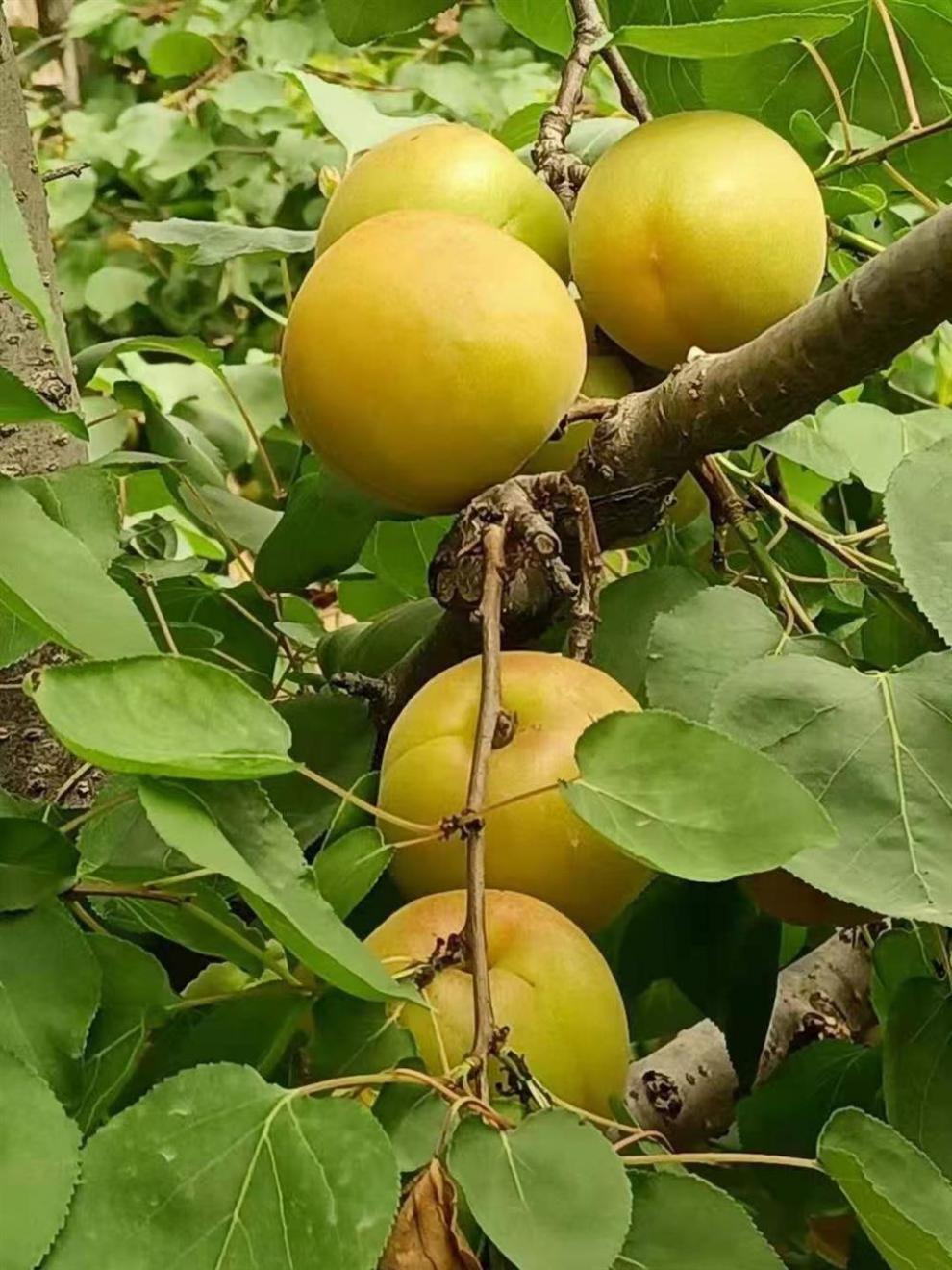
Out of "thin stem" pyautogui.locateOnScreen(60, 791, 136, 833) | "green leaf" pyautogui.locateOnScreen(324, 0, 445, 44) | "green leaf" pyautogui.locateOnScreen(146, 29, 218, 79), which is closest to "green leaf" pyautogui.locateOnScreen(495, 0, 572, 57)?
"green leaf" pyautogui.locateOnScreen(324, 0, 445, 44)

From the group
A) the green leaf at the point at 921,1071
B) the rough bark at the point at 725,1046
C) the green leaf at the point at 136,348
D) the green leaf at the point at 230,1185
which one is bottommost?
the rough bark at the point at 725,1046

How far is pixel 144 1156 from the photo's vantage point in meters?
0.25

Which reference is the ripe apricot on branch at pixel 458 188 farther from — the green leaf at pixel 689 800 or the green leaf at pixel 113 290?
the green leaf at pixel 113 290

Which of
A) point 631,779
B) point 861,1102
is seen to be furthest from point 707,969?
point 631,779

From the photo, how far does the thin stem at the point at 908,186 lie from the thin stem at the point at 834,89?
0.6 inches

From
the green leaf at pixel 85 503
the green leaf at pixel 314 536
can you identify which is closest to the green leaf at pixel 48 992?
the green leaf at pixel 85 503

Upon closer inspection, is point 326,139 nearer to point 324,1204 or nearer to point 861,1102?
point 861,1102

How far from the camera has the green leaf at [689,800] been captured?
26 cm

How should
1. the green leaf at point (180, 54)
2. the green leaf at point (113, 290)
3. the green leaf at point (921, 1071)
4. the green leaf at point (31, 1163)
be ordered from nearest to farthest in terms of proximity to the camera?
the green leaf at point (31, 1163) → the green leaf at point (921, 1071) → the green leaf at point (113, 290) → the green leaf at point (180, 54)

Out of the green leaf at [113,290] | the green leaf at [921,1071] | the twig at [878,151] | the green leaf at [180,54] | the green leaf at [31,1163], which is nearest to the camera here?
the green leaf at [31,1163]

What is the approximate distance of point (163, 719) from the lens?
259 mm

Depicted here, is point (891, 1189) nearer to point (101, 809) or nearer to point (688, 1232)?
point (688, 1232)

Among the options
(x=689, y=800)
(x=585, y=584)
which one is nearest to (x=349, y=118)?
(x=585, y=584)

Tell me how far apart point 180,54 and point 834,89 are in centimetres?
148
